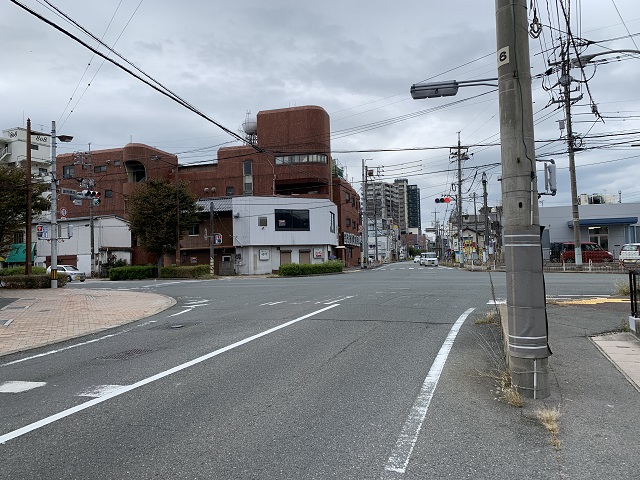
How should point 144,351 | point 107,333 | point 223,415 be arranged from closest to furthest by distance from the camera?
1. point 223,415
2. point 144,351
3. point 107,333

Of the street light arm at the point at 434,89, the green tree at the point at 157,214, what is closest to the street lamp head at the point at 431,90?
the street light arm at the point at 434,89

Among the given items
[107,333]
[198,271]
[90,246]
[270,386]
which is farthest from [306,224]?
[270,386]

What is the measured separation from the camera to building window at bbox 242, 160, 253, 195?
199ft

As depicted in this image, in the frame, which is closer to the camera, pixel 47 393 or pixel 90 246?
pixel 47 393

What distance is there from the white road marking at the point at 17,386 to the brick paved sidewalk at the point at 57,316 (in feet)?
9.44

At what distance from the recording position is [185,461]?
156 inches

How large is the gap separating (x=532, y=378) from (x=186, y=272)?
3977 cm

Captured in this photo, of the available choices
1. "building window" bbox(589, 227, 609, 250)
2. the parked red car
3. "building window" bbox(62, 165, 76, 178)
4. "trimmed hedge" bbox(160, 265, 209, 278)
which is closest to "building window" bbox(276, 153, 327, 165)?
"trimmed hedge" bbox(160, 265, 209, 278)

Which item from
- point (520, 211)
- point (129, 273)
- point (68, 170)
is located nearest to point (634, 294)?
point (520, 211)

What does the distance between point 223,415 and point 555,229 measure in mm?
53917

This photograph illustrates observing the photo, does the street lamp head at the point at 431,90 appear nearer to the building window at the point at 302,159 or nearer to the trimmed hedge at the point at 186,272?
the trimmed hedge at the point at 186,272

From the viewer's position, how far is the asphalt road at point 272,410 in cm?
389

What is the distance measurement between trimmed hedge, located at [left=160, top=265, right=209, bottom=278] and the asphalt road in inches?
1282

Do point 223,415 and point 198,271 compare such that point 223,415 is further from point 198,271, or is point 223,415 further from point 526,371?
point 198,271
